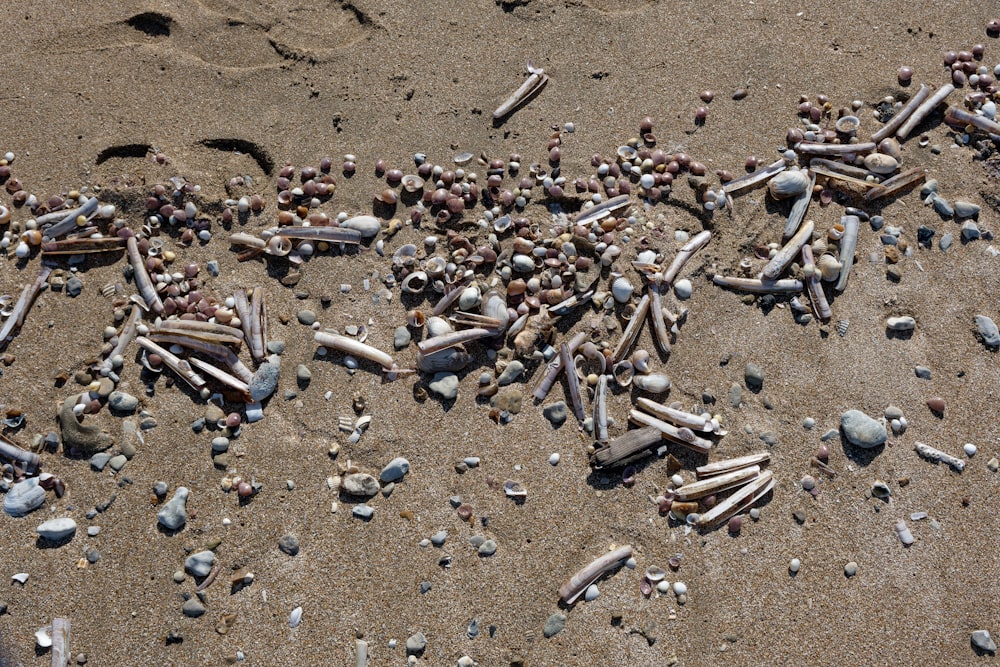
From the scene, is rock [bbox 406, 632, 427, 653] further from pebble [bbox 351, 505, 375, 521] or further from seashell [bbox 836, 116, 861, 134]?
seashell [bbox 836, 116, 861, 134]

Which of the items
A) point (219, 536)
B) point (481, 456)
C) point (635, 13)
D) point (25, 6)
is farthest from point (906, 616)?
point (25, 6)

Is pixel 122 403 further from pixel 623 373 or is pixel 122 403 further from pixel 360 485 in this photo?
pixel 623 373

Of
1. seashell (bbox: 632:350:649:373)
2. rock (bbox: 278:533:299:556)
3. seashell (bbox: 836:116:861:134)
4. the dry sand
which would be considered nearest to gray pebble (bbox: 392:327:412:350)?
the dry sand

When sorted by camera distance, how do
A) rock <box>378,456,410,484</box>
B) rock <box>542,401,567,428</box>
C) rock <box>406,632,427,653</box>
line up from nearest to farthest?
rock <box>406,632,427,653</box> < rock <box>378,456,410,484</box> < rock <box>542,401,567,428</box>

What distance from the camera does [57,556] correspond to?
10.2ft

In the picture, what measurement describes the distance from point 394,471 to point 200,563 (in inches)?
38.8

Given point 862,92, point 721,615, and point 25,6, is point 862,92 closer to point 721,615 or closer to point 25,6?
point 721,615

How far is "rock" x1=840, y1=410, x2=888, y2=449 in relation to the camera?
3.28m

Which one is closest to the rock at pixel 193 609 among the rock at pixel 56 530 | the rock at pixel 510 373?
the rock at pixel 56 530

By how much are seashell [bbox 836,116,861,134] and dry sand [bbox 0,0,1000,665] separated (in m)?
0.22

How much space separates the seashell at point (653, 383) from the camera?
10.9 ft

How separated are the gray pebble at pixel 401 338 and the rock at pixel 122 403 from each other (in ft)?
4.40

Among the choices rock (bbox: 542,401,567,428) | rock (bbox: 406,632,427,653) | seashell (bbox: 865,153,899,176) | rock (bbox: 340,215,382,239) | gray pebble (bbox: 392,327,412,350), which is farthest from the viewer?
seashell (bbox: 865,153,899,176)

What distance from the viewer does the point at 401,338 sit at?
11.3 feet
